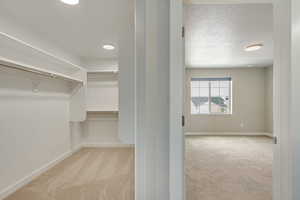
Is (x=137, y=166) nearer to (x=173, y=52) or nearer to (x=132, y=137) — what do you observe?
(x=132, y=137)

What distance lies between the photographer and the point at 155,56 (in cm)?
117

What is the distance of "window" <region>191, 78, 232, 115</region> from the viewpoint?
17.7 feet

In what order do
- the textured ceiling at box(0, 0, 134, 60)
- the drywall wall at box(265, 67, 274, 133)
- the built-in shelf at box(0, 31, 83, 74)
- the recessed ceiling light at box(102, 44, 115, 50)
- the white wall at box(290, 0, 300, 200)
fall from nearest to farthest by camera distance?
the white wall at box(290, 0, 300, 200)
the textured ceiling at box(0, 0, 134, 60)
the built-in shelf at box(0, 31, 83, 74)
the recessed ceiling light at box(102, 44, 115, 50)
the drywall wall at box(265, 67, 274, 133)

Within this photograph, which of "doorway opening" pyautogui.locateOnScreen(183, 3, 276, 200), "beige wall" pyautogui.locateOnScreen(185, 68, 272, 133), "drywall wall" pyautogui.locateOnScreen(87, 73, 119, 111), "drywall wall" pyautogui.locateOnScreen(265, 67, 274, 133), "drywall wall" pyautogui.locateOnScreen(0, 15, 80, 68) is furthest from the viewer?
"beige wall" pyautogui.locateOnScreen(185, 68, 272, 133)

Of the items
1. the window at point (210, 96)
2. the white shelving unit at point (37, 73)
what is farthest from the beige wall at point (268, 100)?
the white shelving unit at point (37, 73)

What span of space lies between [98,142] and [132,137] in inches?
114

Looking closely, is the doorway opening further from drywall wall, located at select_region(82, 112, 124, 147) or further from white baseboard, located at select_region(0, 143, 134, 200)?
white baseboard, located at select_region(0, 143, 134, 200)

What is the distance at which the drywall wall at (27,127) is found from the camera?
1.93 m

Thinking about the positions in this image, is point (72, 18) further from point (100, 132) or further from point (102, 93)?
point (100, 132)

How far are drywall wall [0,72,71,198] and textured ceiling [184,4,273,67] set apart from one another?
251 centimetres

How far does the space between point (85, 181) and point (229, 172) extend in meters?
2.32

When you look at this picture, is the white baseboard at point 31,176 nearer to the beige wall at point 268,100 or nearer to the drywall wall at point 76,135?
the drywall wall at point 76,135

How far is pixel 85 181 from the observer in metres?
2.23

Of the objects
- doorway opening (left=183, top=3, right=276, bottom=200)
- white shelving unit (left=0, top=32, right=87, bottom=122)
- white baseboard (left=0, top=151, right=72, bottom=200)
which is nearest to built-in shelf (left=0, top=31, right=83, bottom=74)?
white shelving unit (left=0, top=32, right=87, bottom=122)
